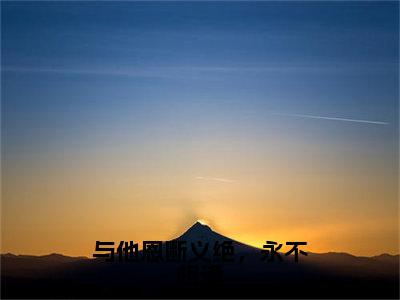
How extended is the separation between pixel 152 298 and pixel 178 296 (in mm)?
3111

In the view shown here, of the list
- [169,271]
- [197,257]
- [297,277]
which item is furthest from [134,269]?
[197,257]

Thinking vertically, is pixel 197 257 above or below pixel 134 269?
below

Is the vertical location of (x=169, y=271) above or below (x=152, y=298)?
above

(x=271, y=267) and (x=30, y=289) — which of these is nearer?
(x=30, y=289)

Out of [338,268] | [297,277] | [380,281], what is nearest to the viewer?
[380,281]

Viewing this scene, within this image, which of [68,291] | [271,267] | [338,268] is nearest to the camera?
[68,291]

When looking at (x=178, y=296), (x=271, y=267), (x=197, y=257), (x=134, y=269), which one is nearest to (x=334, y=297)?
(x=178, y=296)

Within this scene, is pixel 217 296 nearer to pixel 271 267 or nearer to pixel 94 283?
pixel 94 283

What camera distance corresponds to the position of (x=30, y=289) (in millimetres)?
65000

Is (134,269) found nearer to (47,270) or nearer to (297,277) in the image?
(47,270)

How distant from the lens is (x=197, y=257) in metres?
43.0

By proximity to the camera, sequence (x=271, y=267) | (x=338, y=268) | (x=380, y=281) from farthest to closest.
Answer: (x=271, y=267)
(x=338, y=268)
(x=380, y=281)

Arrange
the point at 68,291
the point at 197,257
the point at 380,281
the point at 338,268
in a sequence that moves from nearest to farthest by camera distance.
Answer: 1. the point at 197,257
2. the point at 68,291
3. the point at 380,281
4. the point at 338,268

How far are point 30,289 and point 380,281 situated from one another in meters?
39.3
